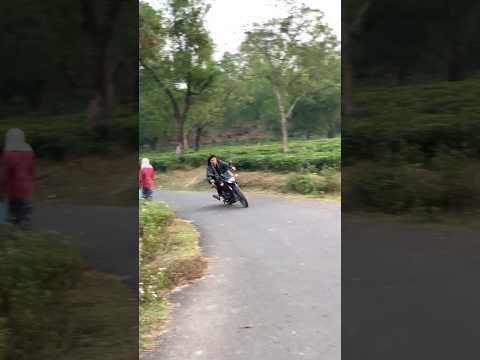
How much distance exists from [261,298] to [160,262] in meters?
1.19

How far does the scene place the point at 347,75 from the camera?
308 centimetres

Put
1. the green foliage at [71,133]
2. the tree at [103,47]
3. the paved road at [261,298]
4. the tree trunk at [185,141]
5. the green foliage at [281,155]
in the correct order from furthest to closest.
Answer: the green foliage at [281,155]
the tree trunk at [185,141]
the paved road at [261,298]
the tree at [103,47]
the green foliage at [71,133]

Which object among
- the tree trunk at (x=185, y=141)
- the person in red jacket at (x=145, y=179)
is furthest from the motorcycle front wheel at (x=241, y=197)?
the tree trunk at (x=185, y=141)

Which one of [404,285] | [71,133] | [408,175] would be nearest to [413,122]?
[408,175]

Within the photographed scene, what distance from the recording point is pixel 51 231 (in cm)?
269

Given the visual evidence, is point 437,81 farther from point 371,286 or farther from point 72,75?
point 72,75

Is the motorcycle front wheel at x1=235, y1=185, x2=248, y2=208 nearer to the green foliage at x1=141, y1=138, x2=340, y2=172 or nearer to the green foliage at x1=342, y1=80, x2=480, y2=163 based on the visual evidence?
the green foliage at x1=141, y1=138, x2=340, y2=172

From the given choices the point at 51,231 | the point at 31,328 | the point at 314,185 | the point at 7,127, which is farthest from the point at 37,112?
the point at 314,185

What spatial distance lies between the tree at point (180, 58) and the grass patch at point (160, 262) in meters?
2.03

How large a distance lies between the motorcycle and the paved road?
0.71 meters

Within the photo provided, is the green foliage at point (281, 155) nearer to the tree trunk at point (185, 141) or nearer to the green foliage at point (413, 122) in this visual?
the tree trunk at point (185, 141)

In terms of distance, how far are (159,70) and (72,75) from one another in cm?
402

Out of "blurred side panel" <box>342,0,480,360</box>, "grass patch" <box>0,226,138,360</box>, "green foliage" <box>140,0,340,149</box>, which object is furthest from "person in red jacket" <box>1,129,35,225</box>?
"green foliage" <box>140,0,340,149</box>

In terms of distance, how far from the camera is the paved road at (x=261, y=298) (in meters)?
3.28
